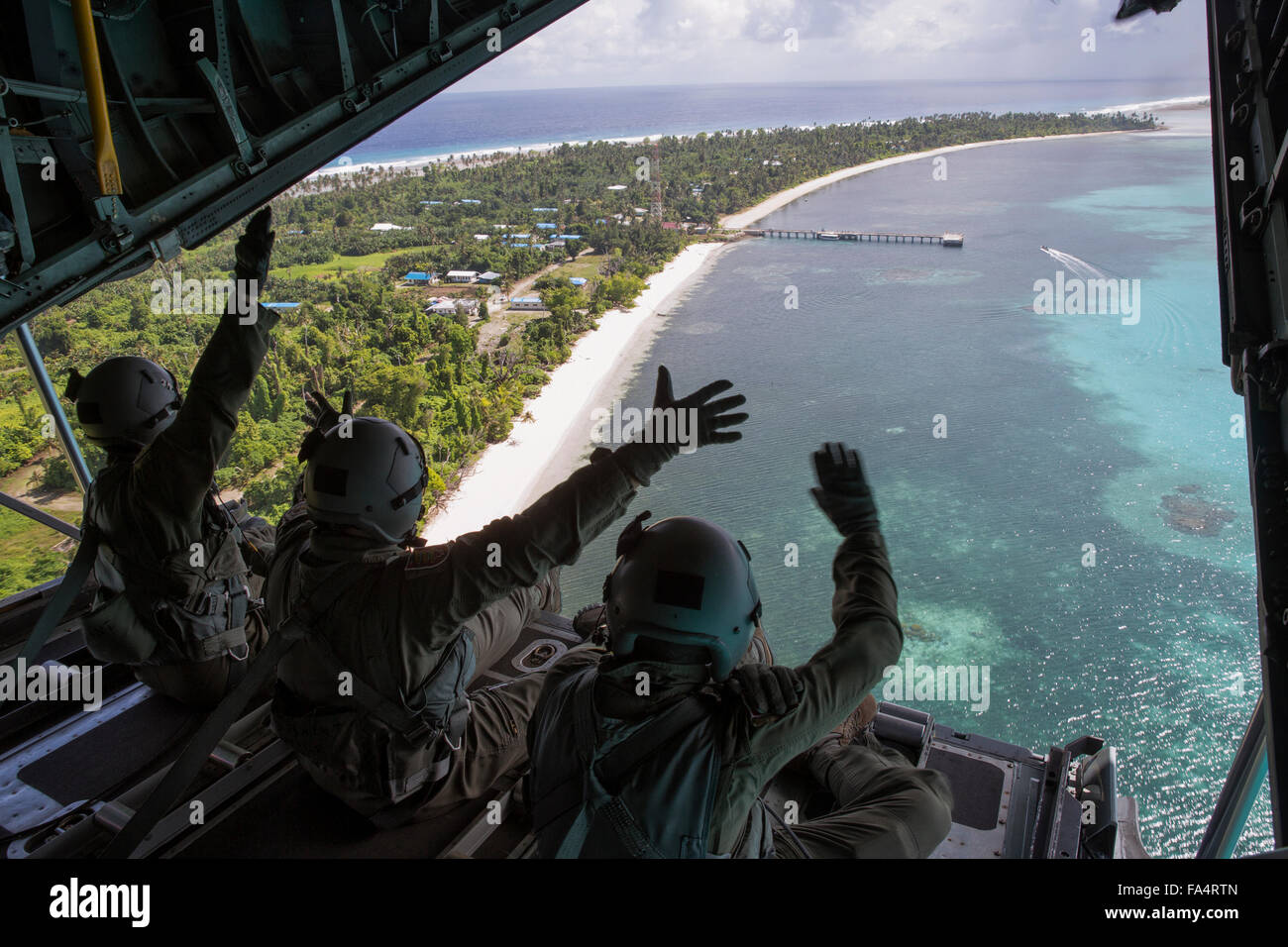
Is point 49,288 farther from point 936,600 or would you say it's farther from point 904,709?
point 936,600

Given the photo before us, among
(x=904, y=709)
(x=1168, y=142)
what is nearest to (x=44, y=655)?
(x=904, y=709)

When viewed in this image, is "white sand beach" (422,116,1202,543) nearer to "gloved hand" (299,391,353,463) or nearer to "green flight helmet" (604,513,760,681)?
"gloved hand" (299,391,353,463)

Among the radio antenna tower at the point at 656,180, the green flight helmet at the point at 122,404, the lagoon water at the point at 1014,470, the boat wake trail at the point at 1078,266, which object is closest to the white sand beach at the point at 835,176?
the lagoon water at the point at 1014,470

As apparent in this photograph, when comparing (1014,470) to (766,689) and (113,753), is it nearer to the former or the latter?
(113,753)

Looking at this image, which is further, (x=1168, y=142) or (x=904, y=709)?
(x=1168, y=142)

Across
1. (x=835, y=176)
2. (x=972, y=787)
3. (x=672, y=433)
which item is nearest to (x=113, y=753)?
(x=672, y=433)

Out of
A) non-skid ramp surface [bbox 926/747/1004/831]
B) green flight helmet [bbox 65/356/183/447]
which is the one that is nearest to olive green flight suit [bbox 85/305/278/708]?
green flight helmet [bbox 65/356/183/447]

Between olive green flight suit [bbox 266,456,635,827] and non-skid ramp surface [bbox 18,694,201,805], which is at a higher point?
olive green flight suit [bbox 266,456,635,827]
